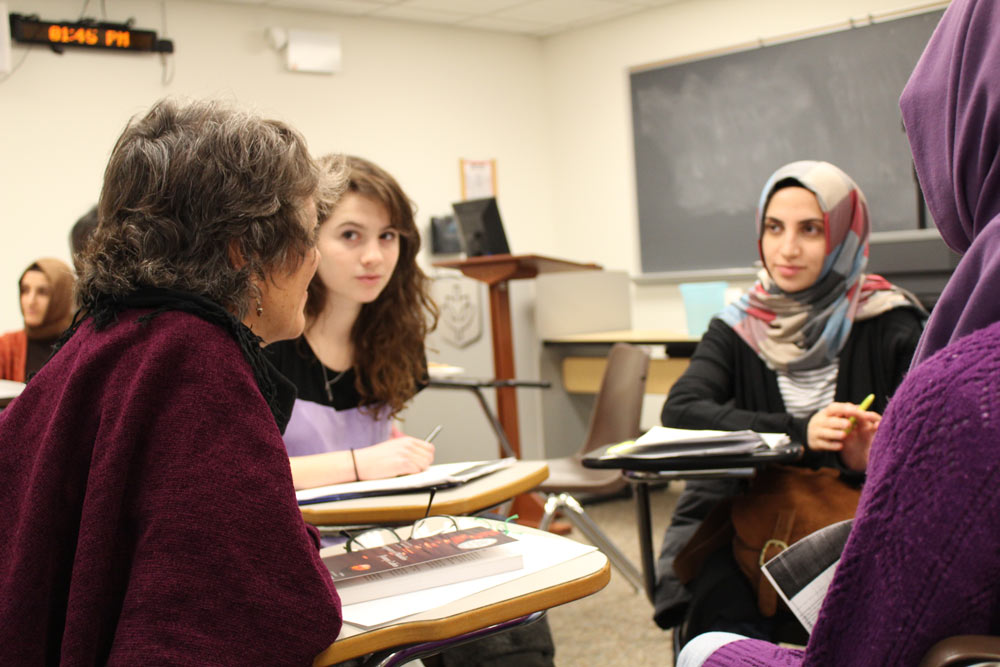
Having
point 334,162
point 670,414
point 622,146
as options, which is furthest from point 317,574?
point 622,146

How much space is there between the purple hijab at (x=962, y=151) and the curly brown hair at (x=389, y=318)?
1.27 meters

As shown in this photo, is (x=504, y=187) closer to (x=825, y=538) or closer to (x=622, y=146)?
(x=622, y=146)

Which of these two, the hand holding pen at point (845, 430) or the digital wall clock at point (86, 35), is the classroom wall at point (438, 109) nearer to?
the digital wall clock at point (86, 35)

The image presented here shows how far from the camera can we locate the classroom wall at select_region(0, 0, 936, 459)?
4.96 m

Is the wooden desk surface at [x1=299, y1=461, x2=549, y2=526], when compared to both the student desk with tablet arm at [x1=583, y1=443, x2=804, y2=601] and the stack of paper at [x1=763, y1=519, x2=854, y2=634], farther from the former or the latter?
the stack of paper at [x1=763, y1=519, x2=854, y2=634]

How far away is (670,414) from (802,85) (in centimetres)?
400

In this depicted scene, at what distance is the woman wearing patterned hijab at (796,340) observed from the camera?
6.98ft

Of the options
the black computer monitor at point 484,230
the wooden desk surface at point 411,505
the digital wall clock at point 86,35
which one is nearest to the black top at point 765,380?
the wooden desk surface at point 411,505

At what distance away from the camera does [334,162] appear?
2.05 metres

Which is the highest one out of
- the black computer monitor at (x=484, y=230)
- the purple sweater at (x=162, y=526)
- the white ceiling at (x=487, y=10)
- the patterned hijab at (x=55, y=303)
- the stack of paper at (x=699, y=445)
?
the white ceiling at (x=487, y=10)

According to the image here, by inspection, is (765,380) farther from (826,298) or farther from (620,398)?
(620,398)

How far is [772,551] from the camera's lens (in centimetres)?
181

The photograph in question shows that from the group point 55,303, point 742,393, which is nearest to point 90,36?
point 55,303

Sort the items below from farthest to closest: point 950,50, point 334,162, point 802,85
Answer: point 802,85, point 334,162, point 950,50
